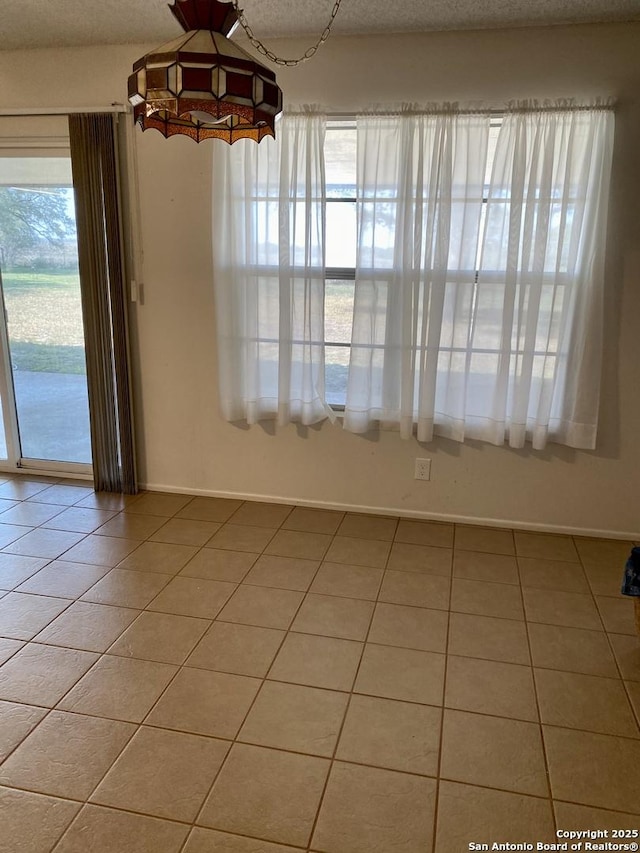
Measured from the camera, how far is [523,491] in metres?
3.26

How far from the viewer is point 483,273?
2.98 meters

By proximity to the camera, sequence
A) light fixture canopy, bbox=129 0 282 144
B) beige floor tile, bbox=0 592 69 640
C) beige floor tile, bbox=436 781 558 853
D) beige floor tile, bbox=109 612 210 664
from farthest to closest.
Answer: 1. beige floor tile, bbox=0 592 69 640
2. beige floor tile, bbox=109 612 210 664
3. beige floor tile, bbox=436 781 558 853
4. light fixture canopy, bbox=129 0 282 144

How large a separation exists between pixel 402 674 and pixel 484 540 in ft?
4.04

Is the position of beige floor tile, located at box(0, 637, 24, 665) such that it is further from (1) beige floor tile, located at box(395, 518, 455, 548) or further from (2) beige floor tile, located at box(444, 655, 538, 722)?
(1) beige floor tile, located at box(395, 518, 455, 548)

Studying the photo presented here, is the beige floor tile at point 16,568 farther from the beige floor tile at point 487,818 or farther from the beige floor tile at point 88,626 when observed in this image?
the beige floor tile at point 487,818

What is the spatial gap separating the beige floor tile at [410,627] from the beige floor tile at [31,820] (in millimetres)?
1160

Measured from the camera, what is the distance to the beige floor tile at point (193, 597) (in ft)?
8.11

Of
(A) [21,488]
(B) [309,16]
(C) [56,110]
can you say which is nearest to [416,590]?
(A) [21,488]

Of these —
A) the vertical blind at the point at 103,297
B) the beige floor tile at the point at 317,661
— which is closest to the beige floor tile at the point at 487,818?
the beige floor tile at the point at 317,661

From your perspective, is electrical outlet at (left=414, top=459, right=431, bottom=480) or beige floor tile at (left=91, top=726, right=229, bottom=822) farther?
electrical outlet at (left=414, top=459, right=431, bottom=480)

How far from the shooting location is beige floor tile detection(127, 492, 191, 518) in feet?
11.3

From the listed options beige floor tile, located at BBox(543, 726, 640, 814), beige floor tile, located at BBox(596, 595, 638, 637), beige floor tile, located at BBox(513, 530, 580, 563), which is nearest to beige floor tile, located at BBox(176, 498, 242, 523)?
beige floor tile, located at BBox(513, 530, 580, 563)

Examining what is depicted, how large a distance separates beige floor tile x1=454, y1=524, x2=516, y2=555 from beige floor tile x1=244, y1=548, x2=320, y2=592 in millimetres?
810

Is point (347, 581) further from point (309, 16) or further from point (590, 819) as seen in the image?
point (309, 16)
